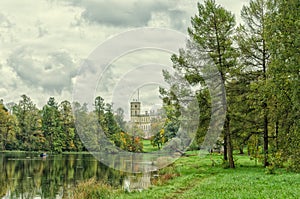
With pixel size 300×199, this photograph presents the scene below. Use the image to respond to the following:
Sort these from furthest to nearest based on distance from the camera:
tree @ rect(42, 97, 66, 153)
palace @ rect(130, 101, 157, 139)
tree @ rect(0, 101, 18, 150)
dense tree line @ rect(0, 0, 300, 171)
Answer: tree @ rect(42, 97, 66, 153) → tree @ rect(0, 101, 18, 150) → palace @ rect(130, 101, 157, 139) → dense tree line @ rect(0, 0, 300, 171)

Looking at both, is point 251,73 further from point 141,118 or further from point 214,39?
point 141,118

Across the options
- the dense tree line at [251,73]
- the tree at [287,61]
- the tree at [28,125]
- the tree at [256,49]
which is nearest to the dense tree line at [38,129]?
the tree at [28,125]

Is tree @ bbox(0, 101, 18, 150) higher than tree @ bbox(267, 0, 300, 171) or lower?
lower

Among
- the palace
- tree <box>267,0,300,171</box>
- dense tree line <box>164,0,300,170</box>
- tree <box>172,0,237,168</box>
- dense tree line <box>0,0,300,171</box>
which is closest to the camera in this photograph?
tree <box>267,0,300,171</box>

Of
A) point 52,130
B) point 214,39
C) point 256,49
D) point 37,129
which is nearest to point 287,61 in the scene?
point 256,49

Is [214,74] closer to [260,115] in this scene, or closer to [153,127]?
[260,115]

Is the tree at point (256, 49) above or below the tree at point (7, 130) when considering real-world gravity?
above

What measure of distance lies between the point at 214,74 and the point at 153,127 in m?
11.7

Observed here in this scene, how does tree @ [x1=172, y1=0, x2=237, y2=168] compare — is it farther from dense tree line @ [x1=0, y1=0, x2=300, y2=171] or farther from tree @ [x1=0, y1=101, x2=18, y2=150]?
tree @ [x1=0, y1=101, x2=18, y2=150]

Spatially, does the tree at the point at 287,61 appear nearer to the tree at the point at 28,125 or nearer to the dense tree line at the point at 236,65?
the dense tree line at the point at 236,65

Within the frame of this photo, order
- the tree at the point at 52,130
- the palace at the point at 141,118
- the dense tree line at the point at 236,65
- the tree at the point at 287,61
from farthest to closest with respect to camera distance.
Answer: the tree at the point at 52,130 → the palace at the point at 141,118 → the dense tree line at the point at 236,65 → the tree at the point at 287,61

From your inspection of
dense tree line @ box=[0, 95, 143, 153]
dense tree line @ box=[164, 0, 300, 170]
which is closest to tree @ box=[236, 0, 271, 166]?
dense tree line @ box=[164, 0, 300, 170]

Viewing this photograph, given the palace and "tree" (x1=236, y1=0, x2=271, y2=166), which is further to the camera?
the palace

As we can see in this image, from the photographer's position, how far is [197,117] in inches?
1105
